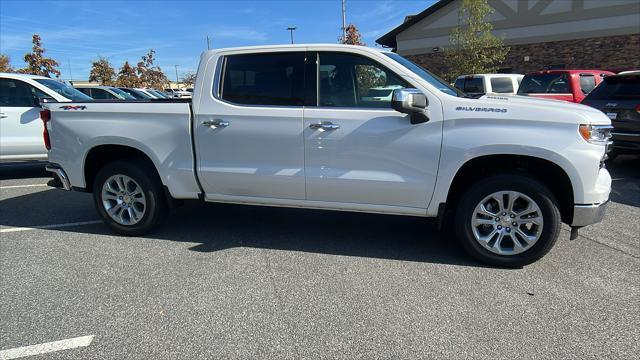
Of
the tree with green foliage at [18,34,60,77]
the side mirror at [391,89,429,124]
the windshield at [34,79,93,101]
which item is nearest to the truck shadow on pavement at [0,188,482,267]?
the side mirror at [391,89,429,124]

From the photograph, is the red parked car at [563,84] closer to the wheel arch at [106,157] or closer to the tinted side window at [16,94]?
the wheel arch at [106,157]

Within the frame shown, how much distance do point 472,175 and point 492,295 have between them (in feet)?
3.68

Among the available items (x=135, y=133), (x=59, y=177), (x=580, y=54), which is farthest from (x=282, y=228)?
(x=580, y=54)

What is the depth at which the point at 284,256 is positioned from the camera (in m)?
4.12

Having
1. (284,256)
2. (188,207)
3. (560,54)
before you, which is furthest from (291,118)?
(560,54)

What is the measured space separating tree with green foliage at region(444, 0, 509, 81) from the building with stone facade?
185cm

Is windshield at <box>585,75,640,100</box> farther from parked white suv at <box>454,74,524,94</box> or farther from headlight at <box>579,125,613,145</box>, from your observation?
parked white suv at <box>454,74,524,94</box>

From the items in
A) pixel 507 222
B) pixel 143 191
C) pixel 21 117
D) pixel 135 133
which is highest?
pixel 21 117

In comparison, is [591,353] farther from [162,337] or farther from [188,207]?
[188,207]

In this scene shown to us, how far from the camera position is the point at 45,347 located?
2713 mm

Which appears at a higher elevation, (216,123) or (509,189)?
(216,123)

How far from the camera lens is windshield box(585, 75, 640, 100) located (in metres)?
7.22

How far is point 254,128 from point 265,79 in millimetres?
503

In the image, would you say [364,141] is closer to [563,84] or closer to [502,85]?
[563,84]
